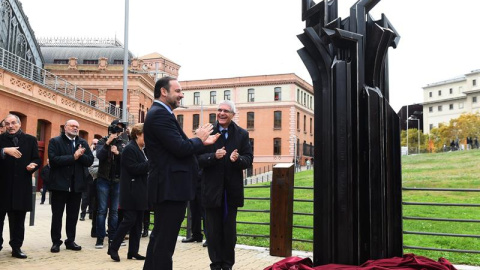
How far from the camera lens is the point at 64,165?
24.2 ft

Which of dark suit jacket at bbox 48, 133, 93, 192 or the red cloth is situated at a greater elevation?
dark suit jacket at bbox 48, 133, 93, 192

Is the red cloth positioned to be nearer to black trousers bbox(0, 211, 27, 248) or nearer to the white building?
black trousers bbox(0, 211, 27, 248)

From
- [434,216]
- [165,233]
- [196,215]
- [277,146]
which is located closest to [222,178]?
[165,233]

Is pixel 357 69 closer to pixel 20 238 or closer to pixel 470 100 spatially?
pixel 20 238

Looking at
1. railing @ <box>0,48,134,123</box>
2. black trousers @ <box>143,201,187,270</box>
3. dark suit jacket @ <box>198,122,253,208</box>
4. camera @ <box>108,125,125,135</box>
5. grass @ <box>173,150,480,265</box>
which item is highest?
railing @ <box>0,48,134,123</box>

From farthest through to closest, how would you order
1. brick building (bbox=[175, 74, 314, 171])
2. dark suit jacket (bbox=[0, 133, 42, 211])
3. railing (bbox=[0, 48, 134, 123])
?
brick building (bbox=[175, 74, 314, 171]) < railing (bbox=[0, 48, 134, 123]) < dark suit jacket (bbox=[0, 133, 42, 211])

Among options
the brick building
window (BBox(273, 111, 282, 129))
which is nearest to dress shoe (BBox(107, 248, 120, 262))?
the brick building

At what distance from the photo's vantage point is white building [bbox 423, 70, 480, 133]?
10812cm

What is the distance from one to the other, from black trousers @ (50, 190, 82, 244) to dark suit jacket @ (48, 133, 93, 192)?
0.53 feet

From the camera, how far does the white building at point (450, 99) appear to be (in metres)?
108

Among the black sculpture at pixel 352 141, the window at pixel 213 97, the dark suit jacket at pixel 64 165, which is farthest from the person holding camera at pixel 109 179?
the window at pixel 213 97

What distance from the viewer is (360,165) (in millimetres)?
4453

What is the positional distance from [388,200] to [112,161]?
497cm

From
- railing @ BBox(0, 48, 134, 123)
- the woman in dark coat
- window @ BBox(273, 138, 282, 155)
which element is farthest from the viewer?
window @ BBox(273, 138, 282, 155)
